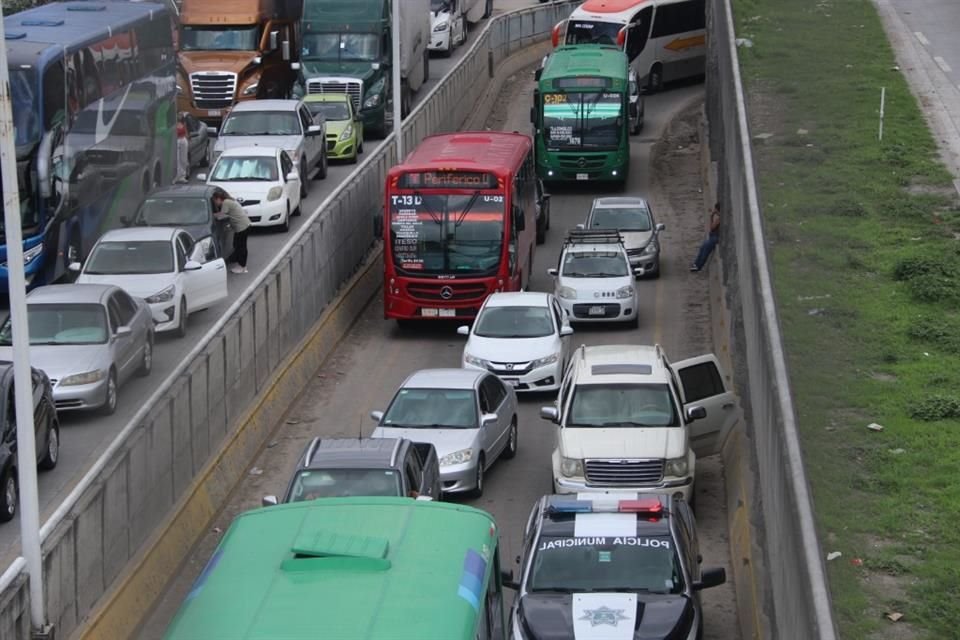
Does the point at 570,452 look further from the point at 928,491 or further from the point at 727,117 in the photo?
the point at 727,117

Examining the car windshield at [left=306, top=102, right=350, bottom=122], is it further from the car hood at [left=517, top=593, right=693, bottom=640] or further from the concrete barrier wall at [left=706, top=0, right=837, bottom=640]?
the car hood at [left=517, top=593, right=693, bottom=640]

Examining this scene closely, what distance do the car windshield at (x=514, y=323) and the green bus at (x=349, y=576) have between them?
15.1m

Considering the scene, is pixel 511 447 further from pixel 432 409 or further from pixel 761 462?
pixel 761 462

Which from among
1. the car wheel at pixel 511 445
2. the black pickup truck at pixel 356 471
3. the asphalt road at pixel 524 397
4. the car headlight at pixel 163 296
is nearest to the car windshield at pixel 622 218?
the asphalt road at pixel 524 397

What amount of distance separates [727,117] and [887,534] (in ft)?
64.3

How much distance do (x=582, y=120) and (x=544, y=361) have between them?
18043 mm

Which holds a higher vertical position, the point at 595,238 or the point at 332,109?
the point at 332,109

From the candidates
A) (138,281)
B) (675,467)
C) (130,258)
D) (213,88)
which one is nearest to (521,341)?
(138,281)

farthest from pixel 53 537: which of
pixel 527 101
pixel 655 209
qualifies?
pixel 527 101

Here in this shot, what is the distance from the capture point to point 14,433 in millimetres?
19516

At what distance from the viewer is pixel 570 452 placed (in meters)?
21.0

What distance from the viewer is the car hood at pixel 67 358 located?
22906mm

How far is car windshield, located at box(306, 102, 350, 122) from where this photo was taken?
4412cm

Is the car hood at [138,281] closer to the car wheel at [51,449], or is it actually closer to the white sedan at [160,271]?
the white sedan at [160,271]
